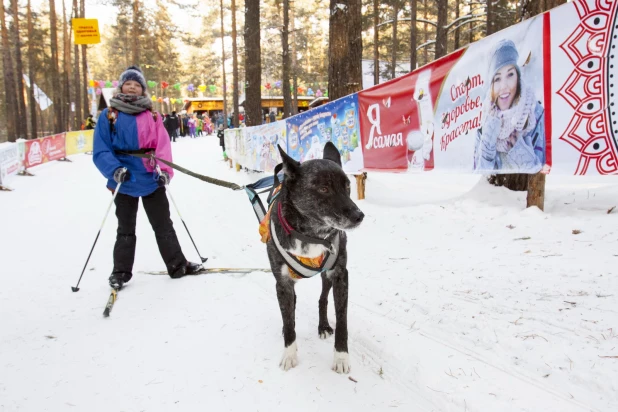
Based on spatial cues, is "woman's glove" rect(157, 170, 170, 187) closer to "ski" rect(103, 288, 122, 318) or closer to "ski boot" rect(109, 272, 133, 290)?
"ski boot" rect(109, 272, 133, 290)

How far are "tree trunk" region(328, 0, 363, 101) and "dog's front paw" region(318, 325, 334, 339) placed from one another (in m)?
5.61

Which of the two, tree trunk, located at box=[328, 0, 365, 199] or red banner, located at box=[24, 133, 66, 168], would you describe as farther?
red banner, located at box=[24, 133, 66, 168]

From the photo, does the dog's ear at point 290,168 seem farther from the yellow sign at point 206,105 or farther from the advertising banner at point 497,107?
the yellow sign at point 206,105

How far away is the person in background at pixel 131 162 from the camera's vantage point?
12.2ft

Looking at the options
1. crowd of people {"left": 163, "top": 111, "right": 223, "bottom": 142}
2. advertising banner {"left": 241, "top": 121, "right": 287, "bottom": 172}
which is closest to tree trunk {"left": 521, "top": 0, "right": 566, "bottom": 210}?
advertising banner {"left": 241, "top": 121, "right": 287, "bottom": 172}

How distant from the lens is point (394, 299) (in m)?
3.41

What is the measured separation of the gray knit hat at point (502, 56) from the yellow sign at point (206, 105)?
159 feet

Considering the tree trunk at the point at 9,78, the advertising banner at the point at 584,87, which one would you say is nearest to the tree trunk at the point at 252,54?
the advertising banner at the point at 584,87

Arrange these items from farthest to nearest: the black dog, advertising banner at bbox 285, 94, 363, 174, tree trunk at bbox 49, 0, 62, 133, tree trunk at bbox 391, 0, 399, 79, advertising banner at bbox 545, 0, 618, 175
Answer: tree trunk at bbox 49, 0, 62, 133 → tree trunk at bbox 391, 0, 399, 79 → advertising banner at bbox 285, 94, 363, 174 → advertising banner at bbox 545, 0, 618, 175 → the black dog

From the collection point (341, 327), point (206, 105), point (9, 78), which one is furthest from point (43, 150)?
point (206, 105)

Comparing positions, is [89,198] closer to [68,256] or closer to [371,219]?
[68,256]

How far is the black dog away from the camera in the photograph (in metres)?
2.42

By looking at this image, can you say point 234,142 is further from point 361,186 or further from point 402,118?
point 402,118

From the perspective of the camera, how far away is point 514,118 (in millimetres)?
4012
